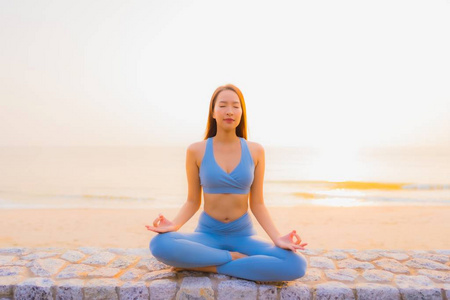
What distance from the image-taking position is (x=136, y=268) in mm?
3551

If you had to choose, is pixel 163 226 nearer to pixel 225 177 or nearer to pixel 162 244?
pixel 162 244

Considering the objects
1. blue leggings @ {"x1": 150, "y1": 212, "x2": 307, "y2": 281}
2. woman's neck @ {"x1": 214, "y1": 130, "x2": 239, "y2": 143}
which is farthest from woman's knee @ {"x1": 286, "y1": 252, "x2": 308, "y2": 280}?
woman's neck @ {"x1": 214, "y1": 130, "x2": 239, "y2": 143}

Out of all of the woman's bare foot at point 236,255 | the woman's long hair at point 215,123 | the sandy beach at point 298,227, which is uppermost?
the woman's long hair at point 215,123

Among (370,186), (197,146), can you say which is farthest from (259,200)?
(370,186)

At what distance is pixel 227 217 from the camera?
3379mm

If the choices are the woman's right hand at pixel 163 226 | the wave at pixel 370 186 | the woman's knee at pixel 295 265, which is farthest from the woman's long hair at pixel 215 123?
the wave at pixel 370 186

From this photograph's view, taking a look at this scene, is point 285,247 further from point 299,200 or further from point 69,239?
point 299,200

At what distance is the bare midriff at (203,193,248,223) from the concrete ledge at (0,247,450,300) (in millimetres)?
549

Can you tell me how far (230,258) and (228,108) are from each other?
1398mm

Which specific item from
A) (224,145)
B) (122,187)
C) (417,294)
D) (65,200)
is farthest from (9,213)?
(417,294)

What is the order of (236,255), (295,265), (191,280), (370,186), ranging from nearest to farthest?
(295,265), (191,280), (236,255), (370,186)

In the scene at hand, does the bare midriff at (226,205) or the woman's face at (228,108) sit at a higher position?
the woman's face at (228,108)

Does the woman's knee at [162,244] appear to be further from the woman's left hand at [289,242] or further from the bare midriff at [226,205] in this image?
the woman's left hand at [289,242]

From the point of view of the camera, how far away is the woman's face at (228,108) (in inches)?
133
